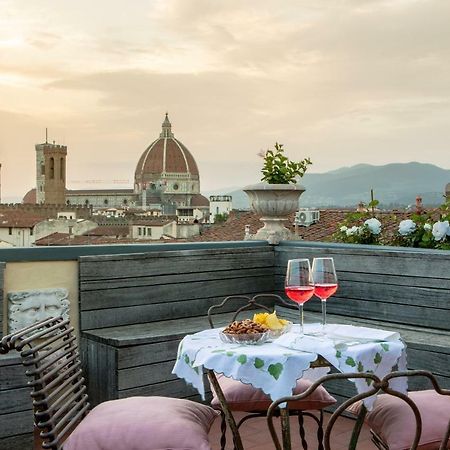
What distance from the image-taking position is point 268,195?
15.5ft

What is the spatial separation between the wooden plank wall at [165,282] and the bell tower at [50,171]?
355 feet

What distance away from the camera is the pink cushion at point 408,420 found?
2318 millimetres

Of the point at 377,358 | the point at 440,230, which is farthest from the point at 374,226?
the point at 377,358

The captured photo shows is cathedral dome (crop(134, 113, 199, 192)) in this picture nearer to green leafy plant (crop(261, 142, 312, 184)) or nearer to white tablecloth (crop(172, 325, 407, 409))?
green leafy plant (crop(261, 142, 312, 184))

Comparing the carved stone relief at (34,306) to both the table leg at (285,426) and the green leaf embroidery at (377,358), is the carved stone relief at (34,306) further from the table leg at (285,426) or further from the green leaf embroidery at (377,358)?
the green leaf embroidery at (377,358)

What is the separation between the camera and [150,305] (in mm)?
4023

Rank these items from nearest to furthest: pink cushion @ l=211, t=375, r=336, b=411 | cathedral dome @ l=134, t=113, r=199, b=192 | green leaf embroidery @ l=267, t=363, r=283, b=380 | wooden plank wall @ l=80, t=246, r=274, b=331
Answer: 1. green leaf embroidery @ l=267, t=363, r=283, b=380
2. pink cushion @ l=211, t=375, r=336, b=411
3. wooden plank wall @ l=80, t=246, r=274, b=331
4. cathedral dome @ l=134, t=113, r=199, b=192

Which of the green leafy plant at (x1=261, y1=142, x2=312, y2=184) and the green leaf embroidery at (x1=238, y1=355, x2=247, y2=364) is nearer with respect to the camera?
the green leaf embroidery at (x1=238, y1=355, x2=247, y2=364)

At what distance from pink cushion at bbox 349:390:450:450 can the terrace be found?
831 mm

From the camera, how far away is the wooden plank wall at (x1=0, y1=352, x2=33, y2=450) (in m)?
2.90

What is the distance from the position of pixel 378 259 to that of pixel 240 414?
109cm

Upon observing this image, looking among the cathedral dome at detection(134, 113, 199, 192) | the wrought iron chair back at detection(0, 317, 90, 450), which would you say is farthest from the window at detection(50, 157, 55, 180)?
the wrought iron chair back at detection(0, 317, 90, 450)

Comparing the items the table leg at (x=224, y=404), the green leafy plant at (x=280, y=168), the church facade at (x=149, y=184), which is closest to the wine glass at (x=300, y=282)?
the table leg at (x=224, y=404)

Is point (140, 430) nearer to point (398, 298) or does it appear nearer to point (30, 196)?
point (398, 298)
